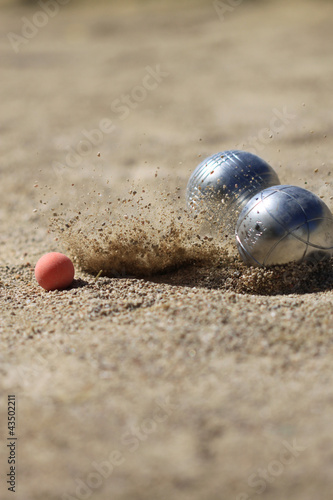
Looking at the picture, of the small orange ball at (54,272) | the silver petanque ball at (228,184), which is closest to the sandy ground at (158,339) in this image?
the small orange ball at (54,272)

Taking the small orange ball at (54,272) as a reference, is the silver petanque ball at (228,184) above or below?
below

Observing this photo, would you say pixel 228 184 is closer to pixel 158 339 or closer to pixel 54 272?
pixel 54 272

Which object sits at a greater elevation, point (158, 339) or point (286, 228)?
point (158, 339)

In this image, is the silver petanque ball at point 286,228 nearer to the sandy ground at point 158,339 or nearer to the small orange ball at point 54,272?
the sandy ground at point 158,339

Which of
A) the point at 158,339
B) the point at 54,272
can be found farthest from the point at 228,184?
the point at 158,339

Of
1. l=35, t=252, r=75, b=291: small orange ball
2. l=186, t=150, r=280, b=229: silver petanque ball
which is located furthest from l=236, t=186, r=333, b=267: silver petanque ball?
l=35, t=252, r=75, b=291: small orange ball

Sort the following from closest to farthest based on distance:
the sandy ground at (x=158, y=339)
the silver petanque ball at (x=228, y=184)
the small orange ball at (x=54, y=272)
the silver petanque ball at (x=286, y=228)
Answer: the sandy ground at (x=158, y=339) → the silver petanque ball at (x=286, y=228) → the small orange ball at (x=54, y=272) → the silver petanque ball at (x=228, y=184)
